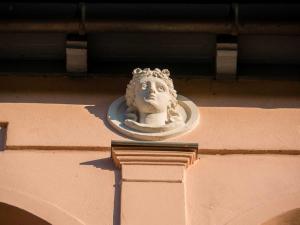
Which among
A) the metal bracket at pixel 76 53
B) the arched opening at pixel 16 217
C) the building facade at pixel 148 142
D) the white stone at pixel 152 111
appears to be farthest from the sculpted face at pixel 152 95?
the arched opening at pixel 16 217

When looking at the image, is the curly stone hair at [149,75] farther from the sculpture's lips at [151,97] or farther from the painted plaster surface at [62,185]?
the painted plaster surface at [62,185]

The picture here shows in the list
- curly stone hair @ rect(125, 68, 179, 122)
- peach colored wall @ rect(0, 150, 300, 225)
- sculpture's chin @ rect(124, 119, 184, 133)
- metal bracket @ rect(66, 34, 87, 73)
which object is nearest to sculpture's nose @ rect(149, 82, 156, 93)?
curly stone hair @ rect(125, 68, 179, 122)

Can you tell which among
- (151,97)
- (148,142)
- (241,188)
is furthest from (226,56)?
(241,188)

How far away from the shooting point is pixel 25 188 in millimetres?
8812

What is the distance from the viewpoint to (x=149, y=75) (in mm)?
9344

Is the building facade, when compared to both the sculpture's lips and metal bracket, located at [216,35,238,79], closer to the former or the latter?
metal bracket, located at [216,35,238,79]

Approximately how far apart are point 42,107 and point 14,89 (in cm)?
33

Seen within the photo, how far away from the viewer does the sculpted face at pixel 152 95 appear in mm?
9195

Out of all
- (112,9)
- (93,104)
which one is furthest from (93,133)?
(112,9)

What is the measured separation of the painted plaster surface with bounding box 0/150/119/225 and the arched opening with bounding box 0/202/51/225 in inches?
1.4

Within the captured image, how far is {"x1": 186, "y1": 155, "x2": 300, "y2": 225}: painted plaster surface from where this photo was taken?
28.3 ft

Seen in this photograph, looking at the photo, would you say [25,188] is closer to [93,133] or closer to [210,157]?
[93,133]

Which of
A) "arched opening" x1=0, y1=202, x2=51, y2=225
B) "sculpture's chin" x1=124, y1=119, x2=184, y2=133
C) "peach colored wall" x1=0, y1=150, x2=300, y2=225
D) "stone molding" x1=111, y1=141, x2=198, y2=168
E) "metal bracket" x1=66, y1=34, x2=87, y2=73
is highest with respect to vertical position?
"metal bracket" x1=66, y1=34, x2=87, y2=73

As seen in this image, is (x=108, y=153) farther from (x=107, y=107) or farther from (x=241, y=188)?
(x=241, y=188)
